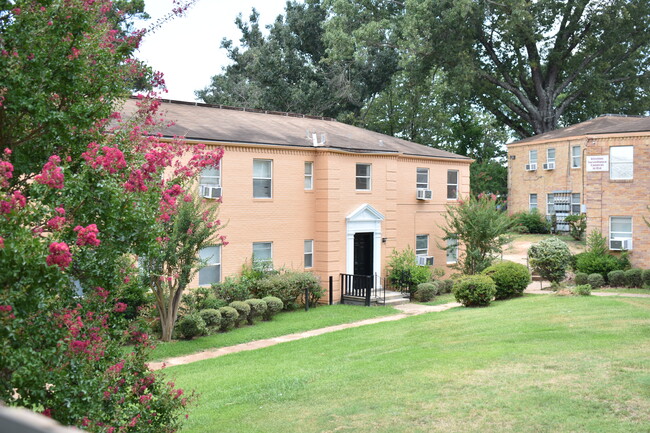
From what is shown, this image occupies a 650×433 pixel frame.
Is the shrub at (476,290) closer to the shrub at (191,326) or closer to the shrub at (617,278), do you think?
the shrub at (617,278)

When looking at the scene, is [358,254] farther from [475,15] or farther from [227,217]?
[475,15]

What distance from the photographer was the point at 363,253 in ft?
96.6

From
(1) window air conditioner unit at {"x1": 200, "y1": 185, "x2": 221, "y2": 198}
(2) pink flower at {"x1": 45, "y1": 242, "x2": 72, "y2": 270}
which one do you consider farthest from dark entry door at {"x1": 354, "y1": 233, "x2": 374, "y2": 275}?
(2) pink flower at {"x1": 45, "y1": 242, "x2": 72, "y2": 270}

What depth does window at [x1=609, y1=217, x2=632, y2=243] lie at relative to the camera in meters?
31.0

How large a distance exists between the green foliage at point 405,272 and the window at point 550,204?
17.5m

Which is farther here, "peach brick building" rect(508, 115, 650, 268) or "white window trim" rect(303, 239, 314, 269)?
"peach brick building" rect(508, 115, 650, 268)

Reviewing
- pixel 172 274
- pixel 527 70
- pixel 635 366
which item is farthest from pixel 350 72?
pixel 635 366

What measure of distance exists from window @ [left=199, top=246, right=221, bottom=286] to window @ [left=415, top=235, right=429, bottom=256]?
11721 millimetres

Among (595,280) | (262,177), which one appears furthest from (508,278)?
(262,177)

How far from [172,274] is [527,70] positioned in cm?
4248

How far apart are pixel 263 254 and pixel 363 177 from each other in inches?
244

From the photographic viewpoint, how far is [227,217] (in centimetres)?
2459

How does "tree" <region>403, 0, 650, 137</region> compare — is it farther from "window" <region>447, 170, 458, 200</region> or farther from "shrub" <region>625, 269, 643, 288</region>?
"shrub" <region>625, 269, 643, 288</region>

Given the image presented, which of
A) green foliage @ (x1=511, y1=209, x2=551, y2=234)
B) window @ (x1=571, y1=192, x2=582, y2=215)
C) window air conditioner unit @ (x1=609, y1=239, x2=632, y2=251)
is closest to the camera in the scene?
window air conditioner unit @ (x1=609, y1=239, x2=632, y2=251)
